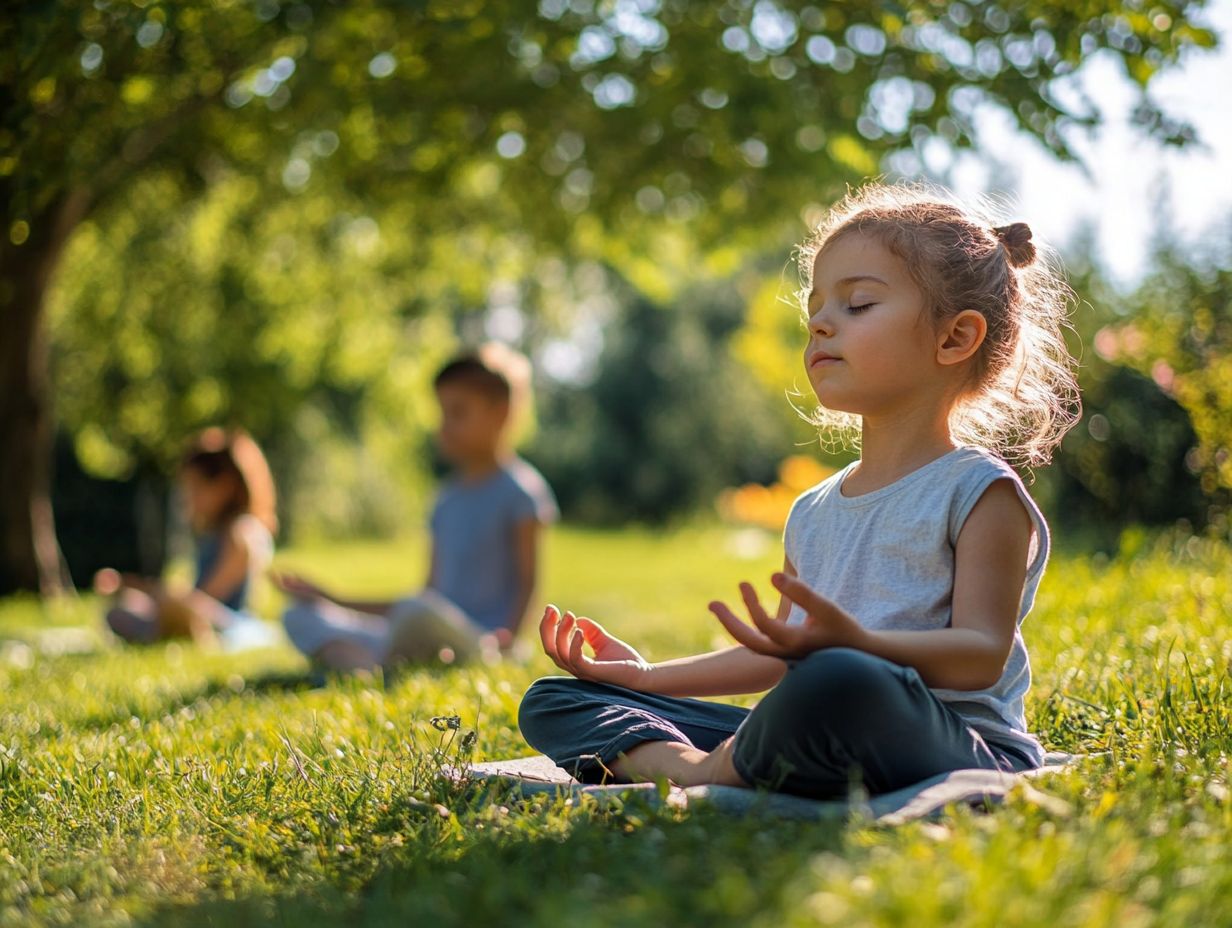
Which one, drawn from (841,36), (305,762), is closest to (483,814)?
(305,762)

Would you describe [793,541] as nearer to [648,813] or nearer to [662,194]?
[648,813]

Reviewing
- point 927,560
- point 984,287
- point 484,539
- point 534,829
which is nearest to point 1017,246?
point 984,287

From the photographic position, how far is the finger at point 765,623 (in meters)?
2.26

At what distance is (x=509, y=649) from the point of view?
6320mm

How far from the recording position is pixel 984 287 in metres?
2.91

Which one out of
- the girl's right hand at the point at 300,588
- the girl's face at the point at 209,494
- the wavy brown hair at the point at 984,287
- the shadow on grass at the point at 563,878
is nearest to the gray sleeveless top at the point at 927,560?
the wavy brown hair at the point at 984,287

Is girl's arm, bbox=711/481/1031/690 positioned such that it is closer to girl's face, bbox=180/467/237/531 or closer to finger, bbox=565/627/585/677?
finger, bbox=565/627/585/677

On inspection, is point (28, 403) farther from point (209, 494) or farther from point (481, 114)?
point (481, 114)

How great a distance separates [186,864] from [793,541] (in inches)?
58.7

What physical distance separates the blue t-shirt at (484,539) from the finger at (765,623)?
4.34 metres

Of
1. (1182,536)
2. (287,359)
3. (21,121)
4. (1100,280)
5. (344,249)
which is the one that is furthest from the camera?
(287,359)

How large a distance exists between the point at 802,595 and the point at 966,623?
0.50 meters

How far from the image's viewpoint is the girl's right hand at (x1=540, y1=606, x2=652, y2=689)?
113 inches

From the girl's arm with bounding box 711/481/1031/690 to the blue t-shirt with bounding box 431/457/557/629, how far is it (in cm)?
415
